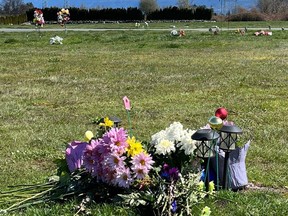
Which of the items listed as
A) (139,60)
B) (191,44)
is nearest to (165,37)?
(191,44)

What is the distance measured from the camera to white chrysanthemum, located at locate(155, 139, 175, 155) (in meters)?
3.58

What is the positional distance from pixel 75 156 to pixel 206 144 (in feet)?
3.19

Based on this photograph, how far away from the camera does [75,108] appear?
300 inches

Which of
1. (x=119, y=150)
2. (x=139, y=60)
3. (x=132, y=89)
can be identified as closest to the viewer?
(x=119, y=150)

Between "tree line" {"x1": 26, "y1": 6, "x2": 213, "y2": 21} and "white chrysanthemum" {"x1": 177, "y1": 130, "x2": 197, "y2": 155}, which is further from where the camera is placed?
"tree line" {"x1": 26, "y1": 6, "x2": 213, "y2": 21}

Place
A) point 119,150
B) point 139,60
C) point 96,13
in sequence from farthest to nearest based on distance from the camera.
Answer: point 96,13 < point 139,60 < point 119,150

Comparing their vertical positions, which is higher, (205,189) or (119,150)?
(119,150)

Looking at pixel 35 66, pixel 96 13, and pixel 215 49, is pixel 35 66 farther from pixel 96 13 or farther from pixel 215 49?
pixel 96 13

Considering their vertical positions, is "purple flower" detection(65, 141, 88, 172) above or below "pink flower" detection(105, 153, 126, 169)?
below

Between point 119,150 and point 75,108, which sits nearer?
point 119,150

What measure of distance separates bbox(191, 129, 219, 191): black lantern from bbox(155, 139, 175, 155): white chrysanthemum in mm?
162

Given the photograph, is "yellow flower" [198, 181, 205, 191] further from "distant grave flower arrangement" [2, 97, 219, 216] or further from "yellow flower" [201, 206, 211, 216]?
"yellow flower" [201, 206, 211, 216]

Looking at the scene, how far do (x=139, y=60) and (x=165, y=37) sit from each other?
9.03m

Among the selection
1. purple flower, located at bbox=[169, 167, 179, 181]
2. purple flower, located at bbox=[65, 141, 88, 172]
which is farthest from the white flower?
purple flower, located at bbox=[65, 141, 88, 172]
